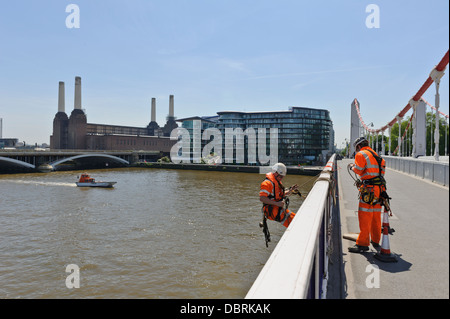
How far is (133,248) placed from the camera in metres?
16.4

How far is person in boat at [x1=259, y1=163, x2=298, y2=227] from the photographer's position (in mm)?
6285

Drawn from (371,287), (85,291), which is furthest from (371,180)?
(85,291)

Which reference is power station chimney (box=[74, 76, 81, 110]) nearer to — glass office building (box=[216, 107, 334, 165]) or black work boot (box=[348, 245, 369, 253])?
glass office building (box=[216, 107, 334, 165])

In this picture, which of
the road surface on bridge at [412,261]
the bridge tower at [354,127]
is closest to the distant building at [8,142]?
the bridge tower at [354,127]

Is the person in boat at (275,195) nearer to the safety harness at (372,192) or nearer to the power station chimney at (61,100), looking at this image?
the safety harness at (372,192)

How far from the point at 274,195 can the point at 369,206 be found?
2.10 meters

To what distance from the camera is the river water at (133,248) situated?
1220 cm

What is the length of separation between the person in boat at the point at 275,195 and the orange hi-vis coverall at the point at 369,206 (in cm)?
172

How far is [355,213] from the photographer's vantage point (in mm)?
7406

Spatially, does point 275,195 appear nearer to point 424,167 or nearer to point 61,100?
point 424,167

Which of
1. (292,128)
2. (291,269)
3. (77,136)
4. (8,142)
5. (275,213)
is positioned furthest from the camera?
(8,142)

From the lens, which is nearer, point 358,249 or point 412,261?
point 412,261

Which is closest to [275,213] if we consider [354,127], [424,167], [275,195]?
[275,195]
